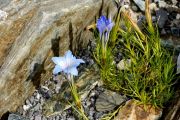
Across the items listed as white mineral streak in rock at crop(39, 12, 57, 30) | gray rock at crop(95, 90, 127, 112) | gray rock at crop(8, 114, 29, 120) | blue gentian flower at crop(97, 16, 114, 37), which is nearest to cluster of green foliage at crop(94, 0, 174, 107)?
gray rock at crop(95, 90, 127, 112)

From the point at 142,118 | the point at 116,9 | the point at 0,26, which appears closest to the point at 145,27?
the point at 116,9

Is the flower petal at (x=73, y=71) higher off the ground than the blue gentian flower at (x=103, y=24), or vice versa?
the blue gentian flower at (x=103, y=24)

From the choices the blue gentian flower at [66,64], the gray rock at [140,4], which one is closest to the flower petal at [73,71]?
the blue gentian flower at [66,64]

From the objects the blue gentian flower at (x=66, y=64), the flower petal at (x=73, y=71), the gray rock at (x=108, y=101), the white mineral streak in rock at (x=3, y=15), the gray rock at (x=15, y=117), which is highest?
the white mineral streak in rock at (x=3, y=15)

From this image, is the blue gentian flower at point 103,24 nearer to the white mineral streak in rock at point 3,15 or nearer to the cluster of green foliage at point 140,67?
the cluster of green foliage at point 140,67

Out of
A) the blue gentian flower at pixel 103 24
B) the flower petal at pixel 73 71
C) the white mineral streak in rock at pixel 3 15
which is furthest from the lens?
the white mineral streak in rock at pixel 3 15

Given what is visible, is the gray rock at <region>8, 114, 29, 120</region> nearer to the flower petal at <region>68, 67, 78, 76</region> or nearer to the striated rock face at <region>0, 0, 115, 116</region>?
the striated rock face at <region>0, 0, 115, 116</region>

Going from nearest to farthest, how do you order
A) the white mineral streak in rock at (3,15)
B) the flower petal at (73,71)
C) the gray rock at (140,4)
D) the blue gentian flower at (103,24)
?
the flower petal at (73,71) → the blue gentian flower at (103,24) → the white mineral streak in rock at (3,15) → the gray rock at (140,4)

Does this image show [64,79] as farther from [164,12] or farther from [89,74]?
[164,12]
